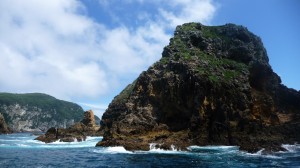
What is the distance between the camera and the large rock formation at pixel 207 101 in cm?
6706

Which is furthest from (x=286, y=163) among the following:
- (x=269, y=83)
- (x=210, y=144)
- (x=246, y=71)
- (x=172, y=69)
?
(x=269, y=83)

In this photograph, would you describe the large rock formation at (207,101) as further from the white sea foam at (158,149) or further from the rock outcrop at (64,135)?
the rock outcrop at (64,135)

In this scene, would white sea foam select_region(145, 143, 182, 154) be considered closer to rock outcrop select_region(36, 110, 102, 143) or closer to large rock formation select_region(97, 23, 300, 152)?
large rock formation select_region(97, 23, 300, 152)

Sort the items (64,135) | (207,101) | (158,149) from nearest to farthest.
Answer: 1. (158,149)
2. (207,101)
3. (64,135)

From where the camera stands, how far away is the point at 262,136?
6750cm

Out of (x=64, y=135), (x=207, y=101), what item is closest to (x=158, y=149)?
(x=207, y=101)

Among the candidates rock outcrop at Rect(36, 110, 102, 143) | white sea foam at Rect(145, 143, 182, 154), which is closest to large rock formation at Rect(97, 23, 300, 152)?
white sea foam at Rect(145, 143, 182, 154)

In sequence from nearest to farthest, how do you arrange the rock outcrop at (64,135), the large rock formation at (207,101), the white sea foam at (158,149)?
the white sea foam at (158,149) → the large rock formation at (207,101) → the rock outcrop at (64,135)

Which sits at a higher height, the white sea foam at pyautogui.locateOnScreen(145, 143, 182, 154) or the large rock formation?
the large rock formation

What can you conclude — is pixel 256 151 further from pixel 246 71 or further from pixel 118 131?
pixel 246 71

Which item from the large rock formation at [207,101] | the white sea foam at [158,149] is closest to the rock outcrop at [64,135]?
the large rock formation at [207,101]

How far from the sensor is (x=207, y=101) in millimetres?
72312

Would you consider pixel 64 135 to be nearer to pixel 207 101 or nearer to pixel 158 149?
pixel 207 101

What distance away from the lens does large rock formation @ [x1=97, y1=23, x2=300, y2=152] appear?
6706 centimetres
